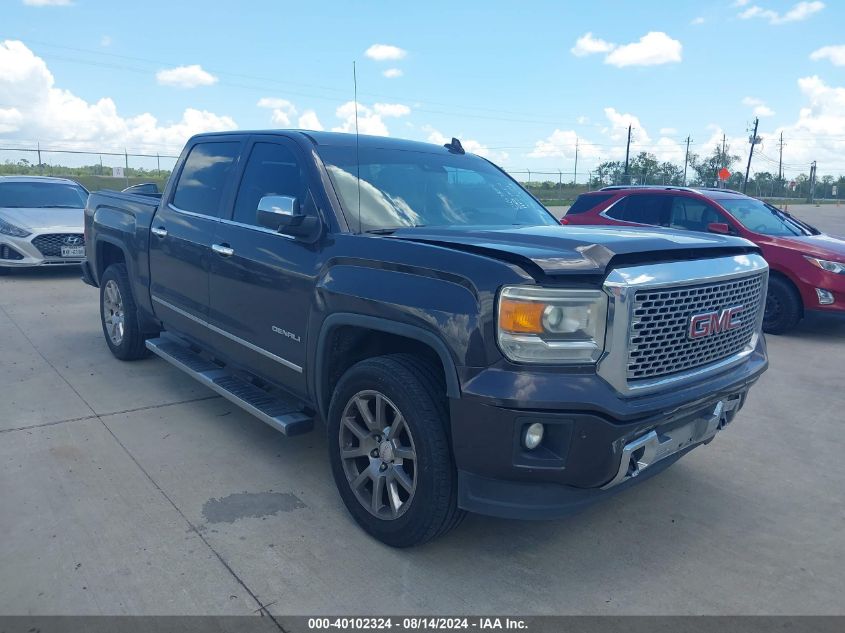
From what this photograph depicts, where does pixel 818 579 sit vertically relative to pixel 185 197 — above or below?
below

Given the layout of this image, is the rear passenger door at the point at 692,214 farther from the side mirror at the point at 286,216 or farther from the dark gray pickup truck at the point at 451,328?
the side mirror at the point at 286,216

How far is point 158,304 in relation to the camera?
17.7ft

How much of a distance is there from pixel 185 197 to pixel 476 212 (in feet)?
7.36

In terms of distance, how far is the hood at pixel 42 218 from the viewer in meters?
10.8

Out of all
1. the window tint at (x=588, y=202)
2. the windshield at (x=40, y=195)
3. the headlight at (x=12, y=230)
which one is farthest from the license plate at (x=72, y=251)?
the window tint at (x=588, y=202)

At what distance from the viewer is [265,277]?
3963mm

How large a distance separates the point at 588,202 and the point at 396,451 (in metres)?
8.05

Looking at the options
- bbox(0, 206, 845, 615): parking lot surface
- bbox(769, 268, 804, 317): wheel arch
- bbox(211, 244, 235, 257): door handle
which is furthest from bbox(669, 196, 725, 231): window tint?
bbox(211, 244, 235, 257): door handle

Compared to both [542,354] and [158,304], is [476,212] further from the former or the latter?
[158,304]

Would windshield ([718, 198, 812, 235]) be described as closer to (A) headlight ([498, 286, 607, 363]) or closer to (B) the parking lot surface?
(B) the parking lot surface

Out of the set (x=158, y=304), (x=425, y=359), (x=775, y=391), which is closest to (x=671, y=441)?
(x=425, y=359)

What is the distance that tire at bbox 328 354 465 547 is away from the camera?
295 centimetres

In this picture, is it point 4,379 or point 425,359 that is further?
point 4,379

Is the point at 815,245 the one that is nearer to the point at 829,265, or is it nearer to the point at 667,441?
the point at 829,265
